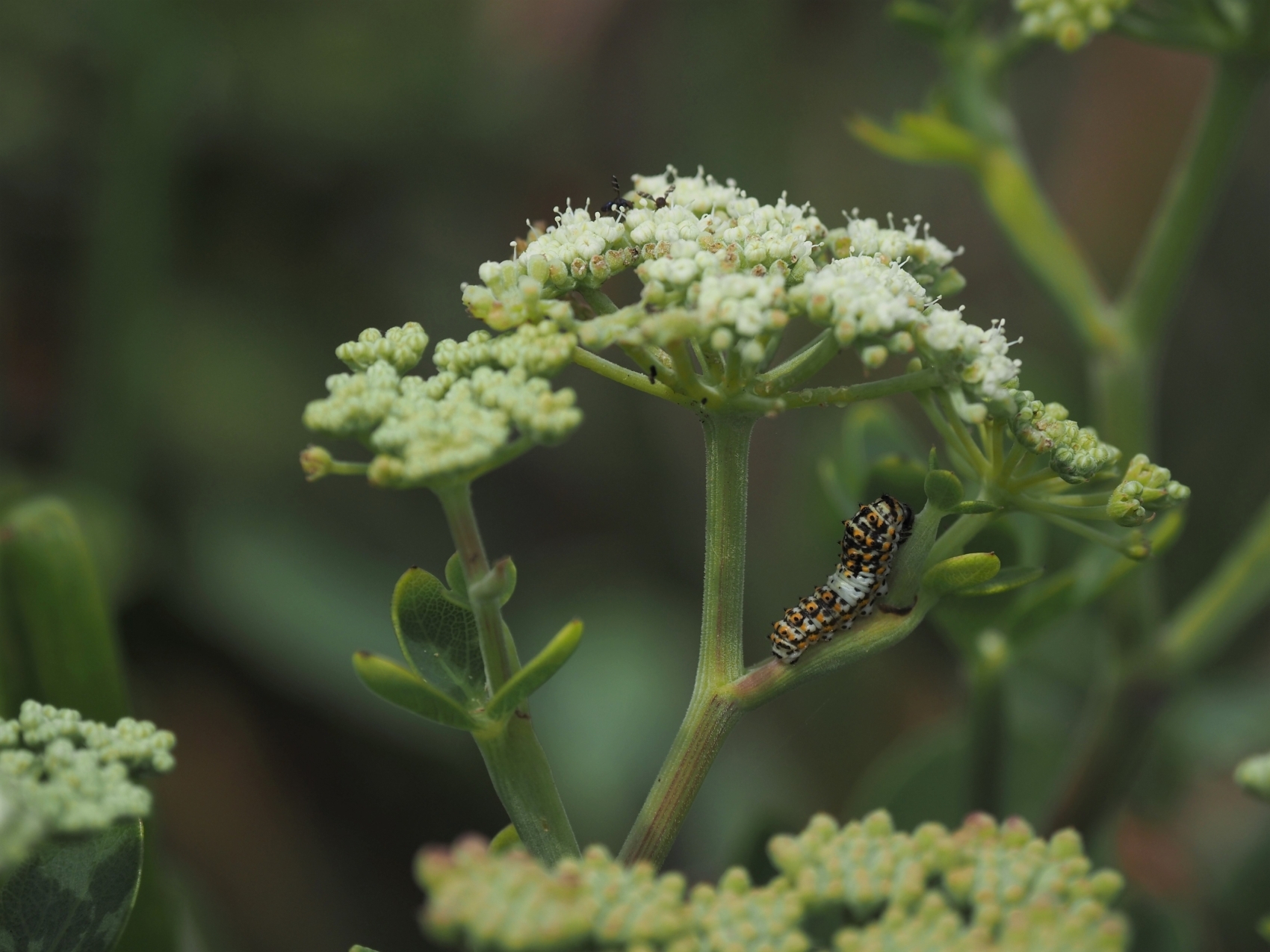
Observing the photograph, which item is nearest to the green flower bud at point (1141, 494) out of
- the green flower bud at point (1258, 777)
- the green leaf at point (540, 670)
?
the green flower bud at point (1258, 777)

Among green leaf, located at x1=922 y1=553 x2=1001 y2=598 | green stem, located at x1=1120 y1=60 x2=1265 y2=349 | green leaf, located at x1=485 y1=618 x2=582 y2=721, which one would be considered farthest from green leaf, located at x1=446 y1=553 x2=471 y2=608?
green stem, located at x1=1120 y1=60 x2=1265 y2=349

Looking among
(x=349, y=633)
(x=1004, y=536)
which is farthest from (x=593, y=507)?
(x=1004, y=536)

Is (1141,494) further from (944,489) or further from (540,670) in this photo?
(540,670)

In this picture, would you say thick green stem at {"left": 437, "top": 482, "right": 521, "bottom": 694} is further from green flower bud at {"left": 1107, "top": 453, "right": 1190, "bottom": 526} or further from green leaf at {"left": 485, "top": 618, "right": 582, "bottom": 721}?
green flower bud at {"left": 1107, "top": 453, "right": 1190, "bottom": 526}

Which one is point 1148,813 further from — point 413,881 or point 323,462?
point 323,462

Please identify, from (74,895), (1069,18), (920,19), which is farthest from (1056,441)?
(920,19)

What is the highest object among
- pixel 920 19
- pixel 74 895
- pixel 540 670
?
pixel 920 19

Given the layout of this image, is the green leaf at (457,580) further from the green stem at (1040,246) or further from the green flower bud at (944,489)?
the green stem at (1040,246)
